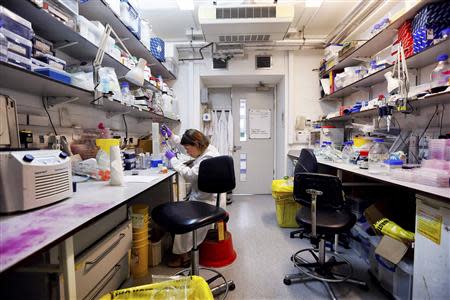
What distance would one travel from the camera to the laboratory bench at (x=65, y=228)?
55cm

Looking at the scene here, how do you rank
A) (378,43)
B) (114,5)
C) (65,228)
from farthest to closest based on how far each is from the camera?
(378,43) < (114,5) < (65,228)

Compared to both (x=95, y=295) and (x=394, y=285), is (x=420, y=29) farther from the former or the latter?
(x=95, y=295)

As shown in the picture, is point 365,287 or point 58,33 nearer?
point 58,33

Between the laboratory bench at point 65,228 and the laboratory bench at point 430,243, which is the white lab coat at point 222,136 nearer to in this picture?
the laboratory bench at point 65,228

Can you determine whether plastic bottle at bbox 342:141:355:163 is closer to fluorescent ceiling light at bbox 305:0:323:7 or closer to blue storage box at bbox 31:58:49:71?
fluorescent ceiling light at bbox 305:0:323:7

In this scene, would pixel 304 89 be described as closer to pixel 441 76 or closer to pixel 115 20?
pixel 441 76

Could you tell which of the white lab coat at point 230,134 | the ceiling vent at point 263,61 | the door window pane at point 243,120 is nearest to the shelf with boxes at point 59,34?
the ceiling vent at point 263,61

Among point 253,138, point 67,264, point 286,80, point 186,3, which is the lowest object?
point 67,264

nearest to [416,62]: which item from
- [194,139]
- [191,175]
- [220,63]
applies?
[194,139]

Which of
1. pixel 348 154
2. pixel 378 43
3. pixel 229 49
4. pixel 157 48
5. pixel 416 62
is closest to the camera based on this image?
pixel 416 62

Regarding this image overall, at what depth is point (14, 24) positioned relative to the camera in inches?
39.8

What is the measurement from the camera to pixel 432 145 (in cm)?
152

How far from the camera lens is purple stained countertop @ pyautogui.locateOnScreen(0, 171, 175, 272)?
55 centimetres

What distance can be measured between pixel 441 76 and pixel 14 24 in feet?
8.66
